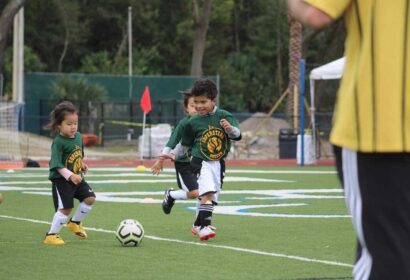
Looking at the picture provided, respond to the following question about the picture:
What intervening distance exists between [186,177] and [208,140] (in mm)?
1560

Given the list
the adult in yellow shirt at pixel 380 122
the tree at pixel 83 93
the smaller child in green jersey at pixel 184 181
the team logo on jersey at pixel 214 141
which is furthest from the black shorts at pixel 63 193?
the tree at pixel 83 93

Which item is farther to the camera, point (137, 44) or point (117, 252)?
point (137, 44)

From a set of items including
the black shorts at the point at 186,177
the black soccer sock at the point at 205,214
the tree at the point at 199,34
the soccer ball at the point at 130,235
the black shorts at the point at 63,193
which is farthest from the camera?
the tree at the point at 199,34

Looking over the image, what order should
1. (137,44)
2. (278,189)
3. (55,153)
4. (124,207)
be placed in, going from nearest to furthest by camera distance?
1. (55,153)
2. (124,207)
3. (278,189)
4. (137,44)

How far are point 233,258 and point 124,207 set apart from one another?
20.6ft

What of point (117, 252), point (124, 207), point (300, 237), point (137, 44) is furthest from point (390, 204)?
point (137, 44)

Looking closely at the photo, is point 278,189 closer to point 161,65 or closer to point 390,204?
point 390,204

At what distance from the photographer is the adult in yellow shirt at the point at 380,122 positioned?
4.01m

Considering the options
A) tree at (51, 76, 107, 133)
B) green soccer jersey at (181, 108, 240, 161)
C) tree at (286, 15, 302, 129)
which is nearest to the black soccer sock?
green soccer jersey at (181, 108, 240, 161)

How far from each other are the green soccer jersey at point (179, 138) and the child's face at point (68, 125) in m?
1.28

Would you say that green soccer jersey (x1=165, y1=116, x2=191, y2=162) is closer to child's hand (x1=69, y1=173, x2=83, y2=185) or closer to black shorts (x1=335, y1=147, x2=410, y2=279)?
child's hand (x1=69, y1=173, x2=83, y2=185)

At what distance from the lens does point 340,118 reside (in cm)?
410

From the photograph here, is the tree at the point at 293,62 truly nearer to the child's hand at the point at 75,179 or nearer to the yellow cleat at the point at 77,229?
the yellow cleat at the point at 77,229

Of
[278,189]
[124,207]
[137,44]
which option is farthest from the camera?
[137,44]
